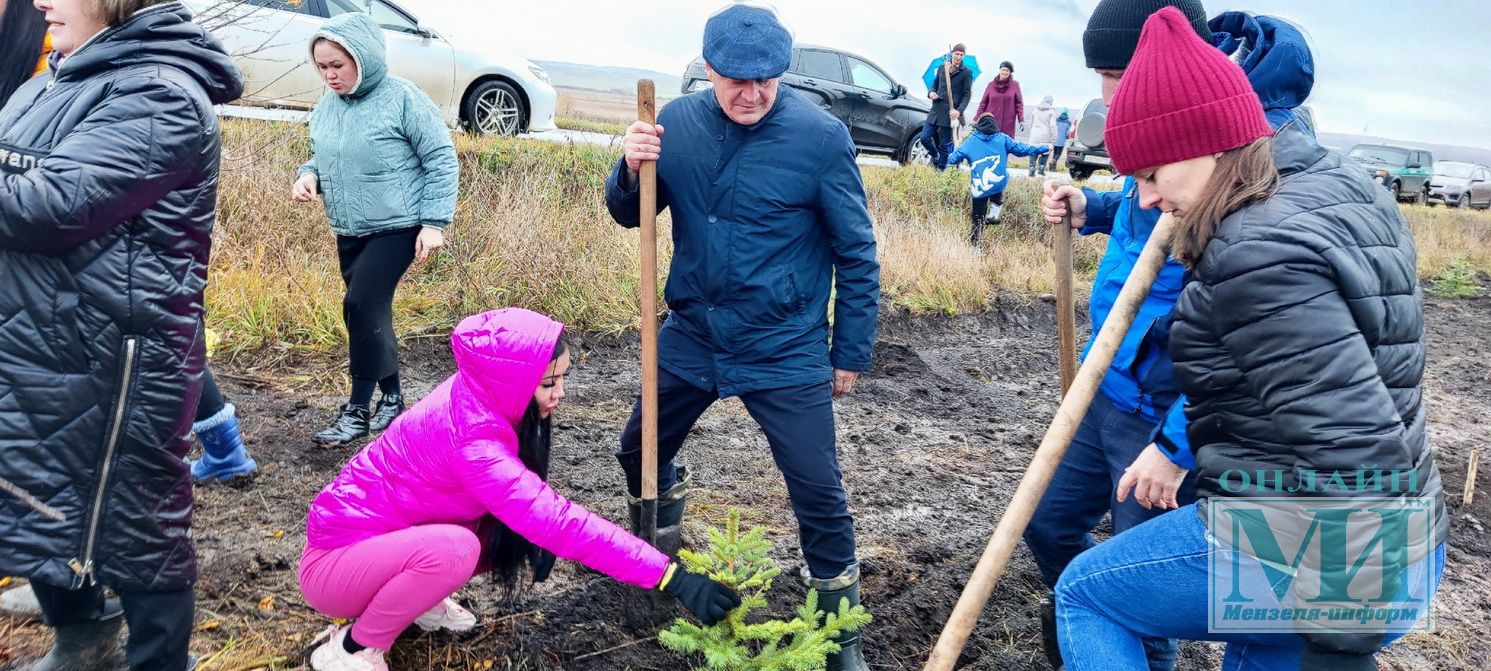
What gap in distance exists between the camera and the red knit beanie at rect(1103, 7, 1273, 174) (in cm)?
167

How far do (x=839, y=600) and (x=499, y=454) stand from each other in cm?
108

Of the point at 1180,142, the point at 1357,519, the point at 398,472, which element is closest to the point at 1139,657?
the point at 1357,519

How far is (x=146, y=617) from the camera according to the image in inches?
80.0

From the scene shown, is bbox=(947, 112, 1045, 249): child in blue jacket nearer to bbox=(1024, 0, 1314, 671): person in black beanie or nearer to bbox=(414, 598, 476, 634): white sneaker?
bbox=(1024, 0, 1314, 671): person in black beanie

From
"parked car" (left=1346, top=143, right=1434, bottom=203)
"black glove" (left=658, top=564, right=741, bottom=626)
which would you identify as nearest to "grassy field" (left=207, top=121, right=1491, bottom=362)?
"black glove" (left=658, top=564, right=741, bottom=626)

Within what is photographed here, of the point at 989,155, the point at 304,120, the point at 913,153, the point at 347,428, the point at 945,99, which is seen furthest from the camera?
the point at 913,153

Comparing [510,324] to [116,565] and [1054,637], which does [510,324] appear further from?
[1054,637]

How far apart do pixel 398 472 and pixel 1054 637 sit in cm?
188

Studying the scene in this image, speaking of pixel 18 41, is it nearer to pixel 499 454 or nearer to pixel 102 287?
pixel 102 287

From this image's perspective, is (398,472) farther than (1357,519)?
Yes

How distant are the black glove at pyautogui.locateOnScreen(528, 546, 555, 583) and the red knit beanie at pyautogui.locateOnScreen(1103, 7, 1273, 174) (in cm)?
166

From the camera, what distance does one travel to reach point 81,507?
1.88m

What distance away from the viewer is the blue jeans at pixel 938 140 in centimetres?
1280

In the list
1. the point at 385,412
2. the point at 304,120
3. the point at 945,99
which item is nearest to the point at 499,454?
the point at 385,412
